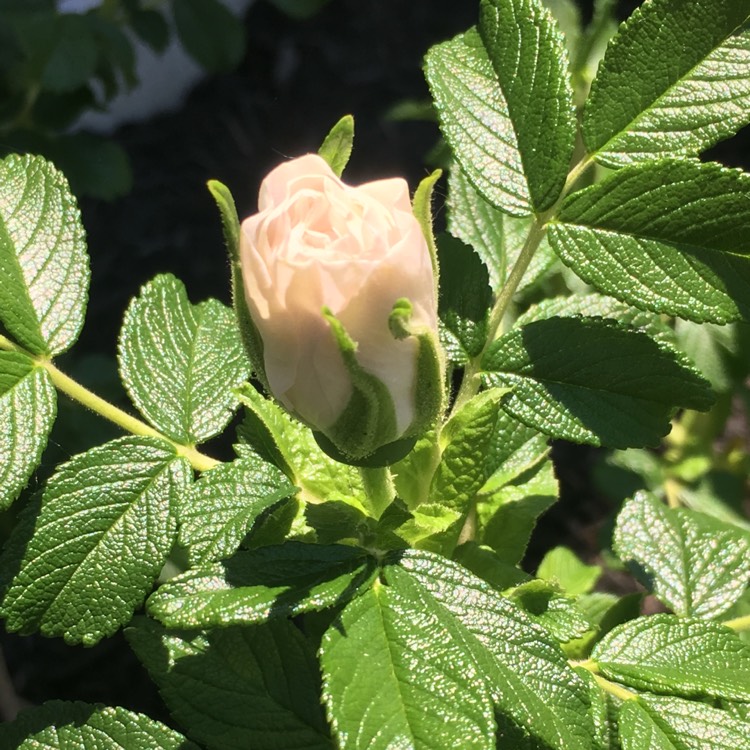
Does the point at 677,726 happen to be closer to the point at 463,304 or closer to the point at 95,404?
the point at 463,304

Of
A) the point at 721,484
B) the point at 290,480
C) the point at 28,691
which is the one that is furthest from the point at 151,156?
the point at 290,480

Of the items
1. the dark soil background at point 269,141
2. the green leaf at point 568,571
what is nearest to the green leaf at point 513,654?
the green leaf at point 568,571

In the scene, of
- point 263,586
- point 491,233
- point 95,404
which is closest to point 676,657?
point 263,586

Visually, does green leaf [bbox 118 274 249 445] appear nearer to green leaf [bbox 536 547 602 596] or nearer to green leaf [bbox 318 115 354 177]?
green leaf [bbox 318 115 354 177]

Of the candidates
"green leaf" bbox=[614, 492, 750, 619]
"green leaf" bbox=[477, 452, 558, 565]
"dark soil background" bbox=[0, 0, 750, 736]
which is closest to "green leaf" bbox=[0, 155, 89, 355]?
"green leaf" bbox=[477, 452, 558, 565]

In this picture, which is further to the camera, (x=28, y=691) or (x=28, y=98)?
(x=28, y=691)

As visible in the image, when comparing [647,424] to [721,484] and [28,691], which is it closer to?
[721,484]
